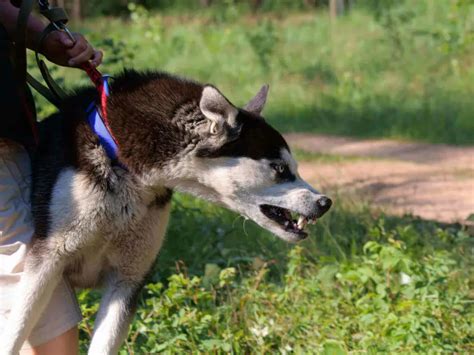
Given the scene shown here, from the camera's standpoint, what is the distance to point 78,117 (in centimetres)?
329

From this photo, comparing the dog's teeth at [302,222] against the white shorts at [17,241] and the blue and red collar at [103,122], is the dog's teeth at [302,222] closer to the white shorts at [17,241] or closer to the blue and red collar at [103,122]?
the blue and red collar at [103,122]

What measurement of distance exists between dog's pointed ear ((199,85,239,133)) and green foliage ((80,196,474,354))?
1.18 metres

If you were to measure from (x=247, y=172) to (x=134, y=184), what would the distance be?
37 centimetres

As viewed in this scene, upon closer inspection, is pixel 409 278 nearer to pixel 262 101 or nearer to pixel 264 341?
pixel 264 341

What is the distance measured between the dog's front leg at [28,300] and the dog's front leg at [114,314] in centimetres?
27

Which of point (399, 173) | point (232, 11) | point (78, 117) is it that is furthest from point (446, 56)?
point (78, 117)

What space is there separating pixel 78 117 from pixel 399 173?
216 inches

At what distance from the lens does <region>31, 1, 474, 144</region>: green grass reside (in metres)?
10.6

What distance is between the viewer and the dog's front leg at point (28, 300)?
313cm

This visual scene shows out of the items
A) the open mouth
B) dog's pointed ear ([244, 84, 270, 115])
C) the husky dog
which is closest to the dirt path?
dog's pointed ear ([244, 84, 270, 115])

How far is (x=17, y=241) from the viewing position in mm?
3266

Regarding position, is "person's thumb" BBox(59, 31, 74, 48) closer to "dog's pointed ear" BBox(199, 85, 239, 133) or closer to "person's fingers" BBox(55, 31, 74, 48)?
"person's fingers" BBox(55, 31, 74, 48)

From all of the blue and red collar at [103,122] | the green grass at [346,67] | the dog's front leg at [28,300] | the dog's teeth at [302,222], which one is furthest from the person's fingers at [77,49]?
the green grass at [346,67]

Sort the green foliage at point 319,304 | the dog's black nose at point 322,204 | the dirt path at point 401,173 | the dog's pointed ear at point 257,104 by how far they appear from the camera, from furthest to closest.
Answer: the dirt path at point 401,173 → the green foliage at point 319,304 → the dog's pointed ear at point 257,104 → the dog's black nose at point 322,204
